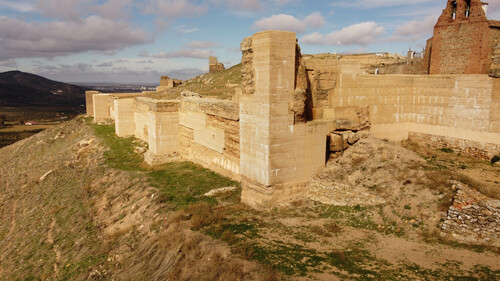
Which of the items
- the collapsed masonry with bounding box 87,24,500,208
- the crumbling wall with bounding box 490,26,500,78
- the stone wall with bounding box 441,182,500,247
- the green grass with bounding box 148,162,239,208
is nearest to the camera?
the stone wall with bounding box 441,182,500,247

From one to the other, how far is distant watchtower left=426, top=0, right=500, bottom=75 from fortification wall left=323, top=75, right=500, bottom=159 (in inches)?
55.4

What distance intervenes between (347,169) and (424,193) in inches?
94.8

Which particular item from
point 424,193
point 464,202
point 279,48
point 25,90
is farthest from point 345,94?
→ point 25,90

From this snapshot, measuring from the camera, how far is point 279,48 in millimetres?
8883

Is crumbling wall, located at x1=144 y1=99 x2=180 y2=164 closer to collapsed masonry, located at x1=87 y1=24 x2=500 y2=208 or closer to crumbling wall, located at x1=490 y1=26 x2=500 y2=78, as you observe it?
collapsed masonry, located at x1=87 y1=24 x2=500 y2=208

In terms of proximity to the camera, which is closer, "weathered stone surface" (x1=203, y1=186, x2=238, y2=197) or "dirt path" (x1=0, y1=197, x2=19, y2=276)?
"weathered stone surface" (x1=203, y1=186, x2=238, y2=197)

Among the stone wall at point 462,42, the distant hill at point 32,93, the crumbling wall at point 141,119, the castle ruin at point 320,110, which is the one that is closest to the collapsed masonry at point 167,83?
the crumbling wall at point 141,119

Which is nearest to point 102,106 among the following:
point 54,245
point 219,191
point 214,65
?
point 214,65

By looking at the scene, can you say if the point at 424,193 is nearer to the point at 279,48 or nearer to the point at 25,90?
the point at 279,48

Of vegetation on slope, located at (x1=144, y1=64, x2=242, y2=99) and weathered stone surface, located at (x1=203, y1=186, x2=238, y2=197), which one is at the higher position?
vegetation on slope, located at (x1=144, y1=64, x2=242, y2=99)

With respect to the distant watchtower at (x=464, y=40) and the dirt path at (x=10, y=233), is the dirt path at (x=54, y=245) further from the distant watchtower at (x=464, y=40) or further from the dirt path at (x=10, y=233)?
the distant watchtower at (x=464, y=40)

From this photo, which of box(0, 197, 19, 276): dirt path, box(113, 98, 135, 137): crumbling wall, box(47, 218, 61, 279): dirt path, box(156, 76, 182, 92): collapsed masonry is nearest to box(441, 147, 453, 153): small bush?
box(47, 218, 61, 279): dirt path

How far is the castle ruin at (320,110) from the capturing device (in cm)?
915

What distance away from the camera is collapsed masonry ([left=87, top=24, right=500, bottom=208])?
912 cm
